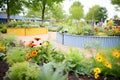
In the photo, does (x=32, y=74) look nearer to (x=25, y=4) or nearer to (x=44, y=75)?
(x=44, y=75)

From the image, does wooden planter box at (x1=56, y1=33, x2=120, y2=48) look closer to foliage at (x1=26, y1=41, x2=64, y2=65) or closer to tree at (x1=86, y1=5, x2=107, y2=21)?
foliage at (x1=26, y1=41, x2=64, y2=65)

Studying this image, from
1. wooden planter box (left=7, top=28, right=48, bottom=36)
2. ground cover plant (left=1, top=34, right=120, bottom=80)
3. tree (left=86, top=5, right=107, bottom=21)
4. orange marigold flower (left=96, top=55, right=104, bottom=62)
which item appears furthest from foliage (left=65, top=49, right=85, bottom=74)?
tree (left=86, top=5, right=107, bottom=21)

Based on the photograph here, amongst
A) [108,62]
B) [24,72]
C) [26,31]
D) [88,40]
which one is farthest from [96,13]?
[24,72]

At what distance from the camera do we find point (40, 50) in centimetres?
480

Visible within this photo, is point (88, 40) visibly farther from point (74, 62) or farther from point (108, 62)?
point (108, 62)

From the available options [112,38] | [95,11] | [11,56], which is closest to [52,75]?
[11,56]

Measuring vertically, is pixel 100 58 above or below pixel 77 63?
above

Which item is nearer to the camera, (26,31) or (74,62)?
(74,62)

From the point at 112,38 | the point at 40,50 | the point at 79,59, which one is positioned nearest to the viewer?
the point at 79,59

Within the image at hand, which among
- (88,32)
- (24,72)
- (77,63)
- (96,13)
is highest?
(96,13)

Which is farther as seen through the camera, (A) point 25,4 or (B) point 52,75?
(A) point 25,4

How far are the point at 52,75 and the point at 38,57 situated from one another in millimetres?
1452

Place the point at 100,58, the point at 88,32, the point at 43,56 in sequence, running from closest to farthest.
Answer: the point at 100,58 < the point at 43,56 < the point at 88,32

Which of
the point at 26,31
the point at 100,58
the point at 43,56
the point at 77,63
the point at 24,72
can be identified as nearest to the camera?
the point at 24,72
